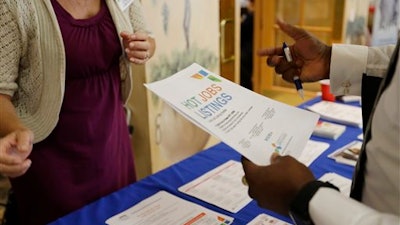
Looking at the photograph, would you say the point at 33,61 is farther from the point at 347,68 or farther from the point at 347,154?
the point at 347,154

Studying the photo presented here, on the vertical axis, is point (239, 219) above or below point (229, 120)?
below

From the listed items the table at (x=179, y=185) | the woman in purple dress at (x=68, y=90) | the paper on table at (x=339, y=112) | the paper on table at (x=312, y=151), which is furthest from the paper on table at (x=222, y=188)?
the paper on table at (x=339, y=112)

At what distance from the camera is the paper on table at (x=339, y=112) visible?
6.06ft

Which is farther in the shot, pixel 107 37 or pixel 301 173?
pixel 107 37

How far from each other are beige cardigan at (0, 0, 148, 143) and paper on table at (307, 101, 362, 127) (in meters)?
1.04

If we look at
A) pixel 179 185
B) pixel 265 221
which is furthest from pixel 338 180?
pixel 179 185

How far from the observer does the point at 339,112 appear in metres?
1.96

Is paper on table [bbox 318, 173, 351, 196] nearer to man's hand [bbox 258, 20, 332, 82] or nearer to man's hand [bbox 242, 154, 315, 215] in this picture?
man's hand [bbox 258, 20, 332, 82]

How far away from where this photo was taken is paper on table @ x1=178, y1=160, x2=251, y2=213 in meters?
1.24

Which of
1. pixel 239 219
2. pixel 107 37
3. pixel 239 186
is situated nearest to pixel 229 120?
pixel 239 219

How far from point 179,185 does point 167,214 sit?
176 mm

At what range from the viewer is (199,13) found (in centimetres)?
238

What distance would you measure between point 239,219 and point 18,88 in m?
0.76

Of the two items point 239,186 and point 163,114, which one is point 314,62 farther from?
point 163,114
